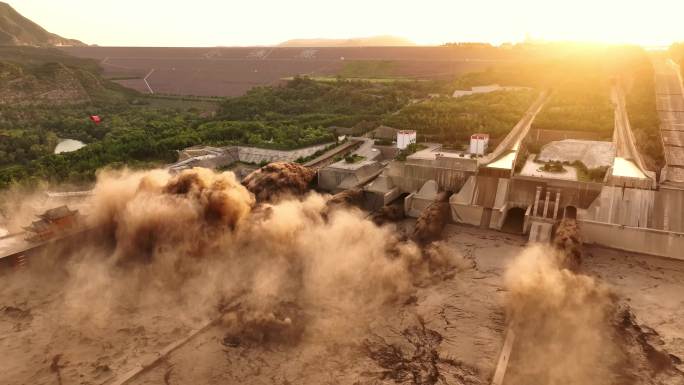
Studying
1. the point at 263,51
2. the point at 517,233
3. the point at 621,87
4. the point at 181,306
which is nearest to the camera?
the point at 181,306

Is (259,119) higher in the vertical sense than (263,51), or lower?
lower

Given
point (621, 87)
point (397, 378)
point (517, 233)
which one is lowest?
point (397, 378)

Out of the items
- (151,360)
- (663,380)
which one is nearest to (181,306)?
(151,360)

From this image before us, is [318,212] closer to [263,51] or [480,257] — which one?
[480,257]

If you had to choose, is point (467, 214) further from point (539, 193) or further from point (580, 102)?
point (580, 102)

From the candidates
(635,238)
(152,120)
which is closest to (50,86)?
(152,120)

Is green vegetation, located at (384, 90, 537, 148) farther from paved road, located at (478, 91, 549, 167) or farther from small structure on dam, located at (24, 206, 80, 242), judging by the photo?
small structure on dam, located at (24, 206, 80, 242)
